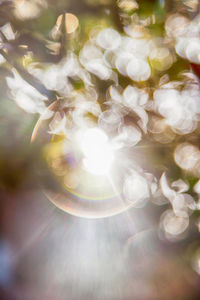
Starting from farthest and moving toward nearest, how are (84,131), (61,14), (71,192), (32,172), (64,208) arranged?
(64,208) → (71,192) → (32,172) → (84,131) → (61,14)

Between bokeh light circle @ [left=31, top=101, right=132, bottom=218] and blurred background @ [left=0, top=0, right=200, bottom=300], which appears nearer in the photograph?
blurred background @ [left=0, top=0, right=200, bottom=300]

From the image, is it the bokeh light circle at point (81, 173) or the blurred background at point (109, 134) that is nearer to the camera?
the blurred background at point (109, 134)

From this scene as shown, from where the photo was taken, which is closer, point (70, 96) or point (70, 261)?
point (70, 96)

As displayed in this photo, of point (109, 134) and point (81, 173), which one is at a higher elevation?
point (109, 134)

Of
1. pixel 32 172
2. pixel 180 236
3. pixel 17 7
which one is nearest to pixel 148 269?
pixel 180 236

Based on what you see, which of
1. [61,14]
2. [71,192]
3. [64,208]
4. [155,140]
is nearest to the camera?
[61,14]

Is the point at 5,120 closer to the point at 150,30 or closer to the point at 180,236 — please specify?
the point at 150,30

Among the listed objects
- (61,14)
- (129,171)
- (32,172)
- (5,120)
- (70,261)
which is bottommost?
(70,261)

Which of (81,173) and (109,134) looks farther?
(81,173)
